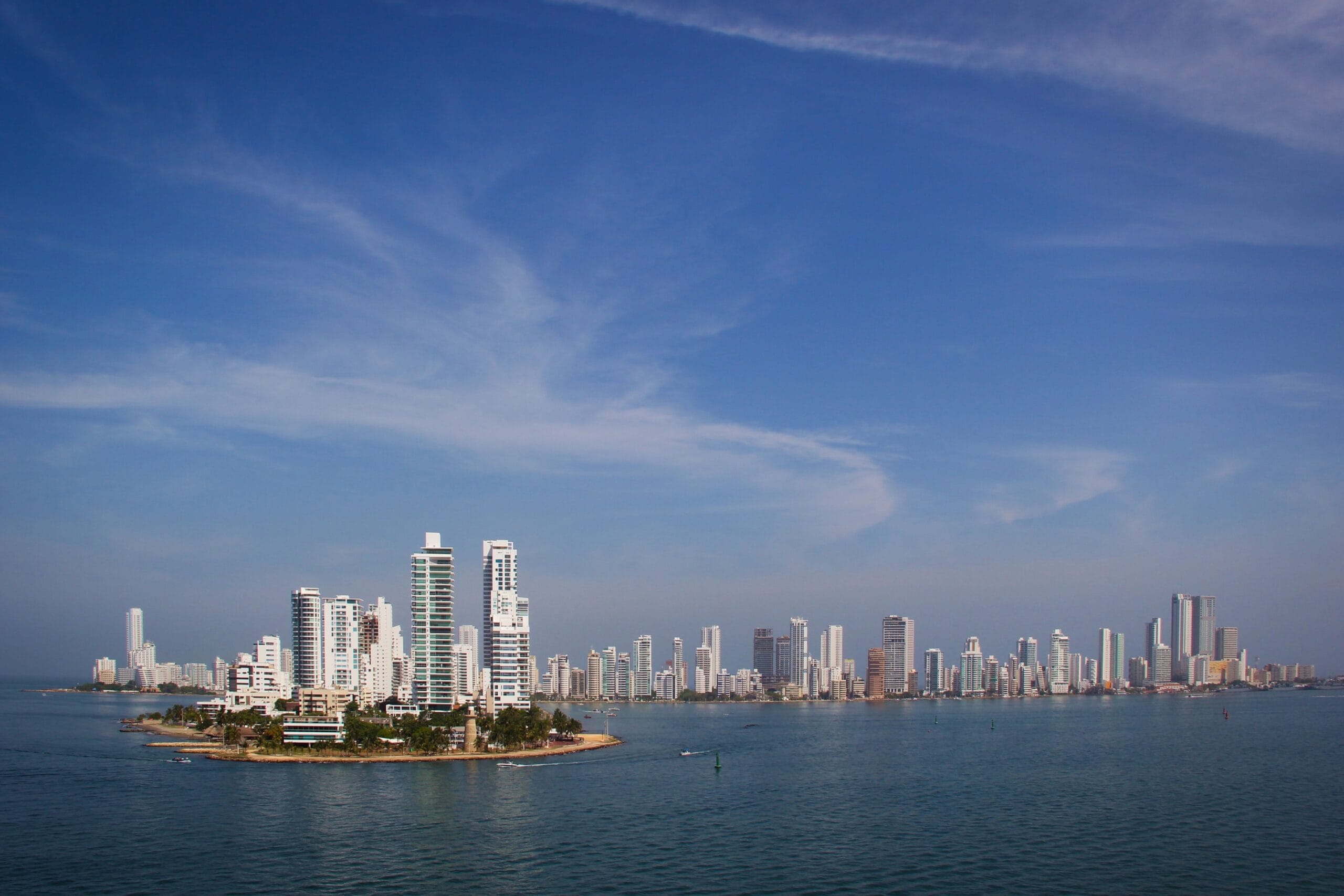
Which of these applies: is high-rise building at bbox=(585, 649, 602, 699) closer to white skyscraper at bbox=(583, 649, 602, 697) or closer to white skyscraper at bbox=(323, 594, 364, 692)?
white skyscraper at bbox=(583, 649, 602, 697)

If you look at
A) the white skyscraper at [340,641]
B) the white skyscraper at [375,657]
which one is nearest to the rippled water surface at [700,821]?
the white skyscraper at [340,641]

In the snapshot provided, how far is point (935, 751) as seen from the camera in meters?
42.0

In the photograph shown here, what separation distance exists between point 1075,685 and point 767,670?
1650 inches

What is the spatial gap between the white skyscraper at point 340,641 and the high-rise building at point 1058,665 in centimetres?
8645

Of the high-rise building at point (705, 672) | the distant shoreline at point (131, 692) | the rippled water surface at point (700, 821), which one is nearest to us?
the rippled water surface at point (700, 821)

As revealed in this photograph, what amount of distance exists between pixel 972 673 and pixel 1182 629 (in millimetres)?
43044

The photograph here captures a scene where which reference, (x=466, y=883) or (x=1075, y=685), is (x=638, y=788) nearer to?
(x=466, y=883)

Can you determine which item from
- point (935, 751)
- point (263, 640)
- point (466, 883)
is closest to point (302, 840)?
point (466, 883)

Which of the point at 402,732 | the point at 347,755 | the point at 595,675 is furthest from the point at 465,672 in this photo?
the point at 595,675

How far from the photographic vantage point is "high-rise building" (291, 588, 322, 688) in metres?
62.1

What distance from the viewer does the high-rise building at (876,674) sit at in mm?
110812

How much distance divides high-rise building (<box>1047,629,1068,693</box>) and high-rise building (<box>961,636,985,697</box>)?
9.45 m

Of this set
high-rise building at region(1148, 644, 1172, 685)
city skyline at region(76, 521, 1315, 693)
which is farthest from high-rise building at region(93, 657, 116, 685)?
high-rise building at region(1148, 644, 1172, 685)

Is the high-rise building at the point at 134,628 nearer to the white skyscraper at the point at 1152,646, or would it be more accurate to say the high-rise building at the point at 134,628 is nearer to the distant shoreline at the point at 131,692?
the distant shoreline at the point at 131,692
